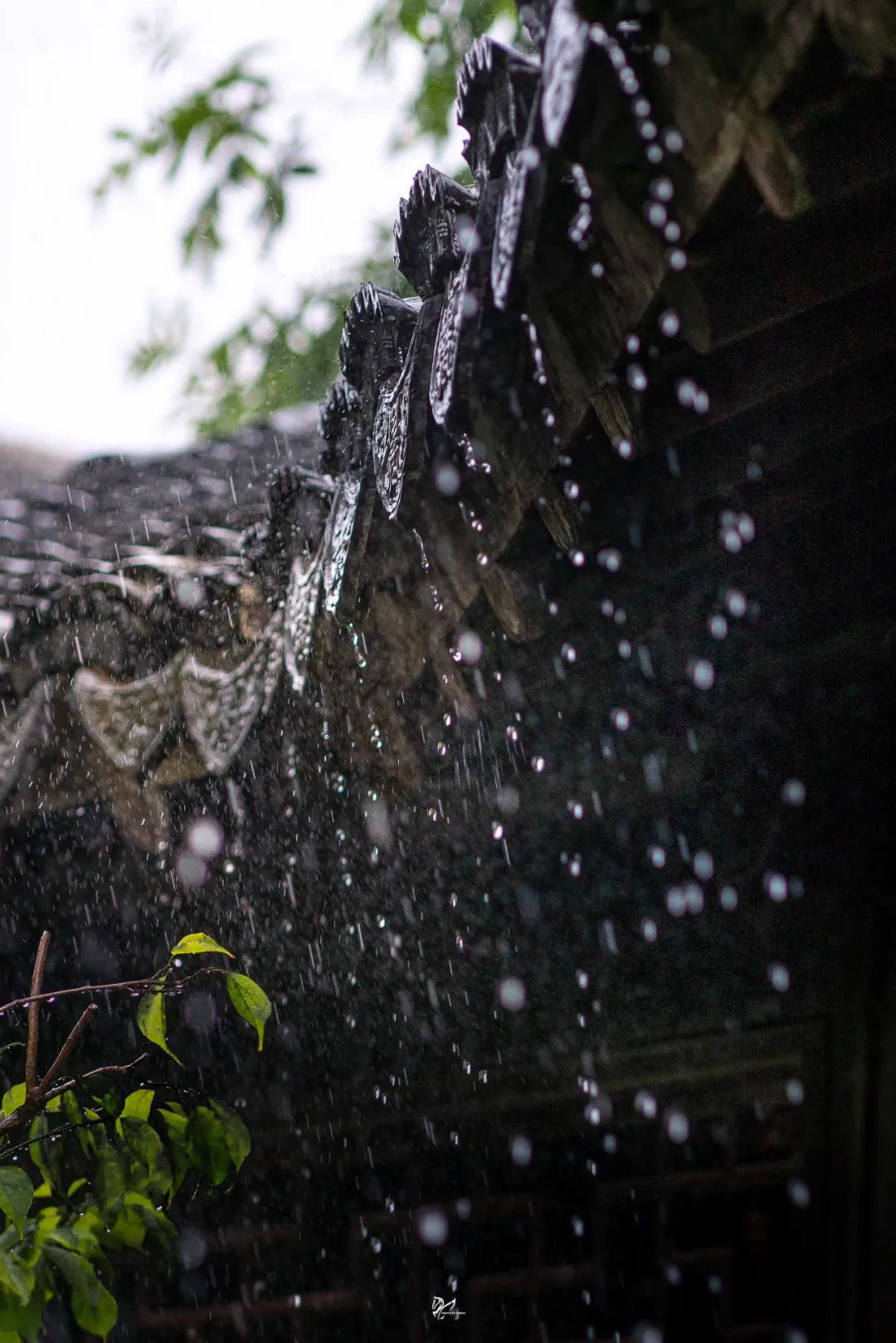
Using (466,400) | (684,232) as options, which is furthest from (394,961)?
(684,232)

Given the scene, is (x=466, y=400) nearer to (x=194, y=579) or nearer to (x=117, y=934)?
(x=194, y=579)

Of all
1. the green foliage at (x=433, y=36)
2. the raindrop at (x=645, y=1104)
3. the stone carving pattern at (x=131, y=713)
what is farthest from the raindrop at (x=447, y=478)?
the green foliage at (x=433, y=36)

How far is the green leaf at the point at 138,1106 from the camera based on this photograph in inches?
75.4

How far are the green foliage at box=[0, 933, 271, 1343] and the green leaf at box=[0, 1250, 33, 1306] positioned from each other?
0.18 feet

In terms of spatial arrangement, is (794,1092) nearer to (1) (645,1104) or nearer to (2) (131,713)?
(1) (645,1104)

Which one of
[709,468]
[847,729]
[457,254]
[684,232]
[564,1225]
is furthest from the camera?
[564,1225]

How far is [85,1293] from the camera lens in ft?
5.73

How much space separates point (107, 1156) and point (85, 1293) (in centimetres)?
Answer: 24

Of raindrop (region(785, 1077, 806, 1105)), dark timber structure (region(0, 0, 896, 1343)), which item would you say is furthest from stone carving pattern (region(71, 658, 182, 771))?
raindrop (region(785, 1077, 806, 1105))

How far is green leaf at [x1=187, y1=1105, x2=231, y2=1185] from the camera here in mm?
1971

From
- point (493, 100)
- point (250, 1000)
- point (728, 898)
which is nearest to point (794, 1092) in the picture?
point (728, 898)

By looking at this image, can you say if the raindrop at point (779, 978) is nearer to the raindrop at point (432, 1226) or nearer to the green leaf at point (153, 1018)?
the raindrop at point (432, 1226)

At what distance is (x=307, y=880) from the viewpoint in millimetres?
3439

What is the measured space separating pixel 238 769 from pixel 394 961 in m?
1.00
